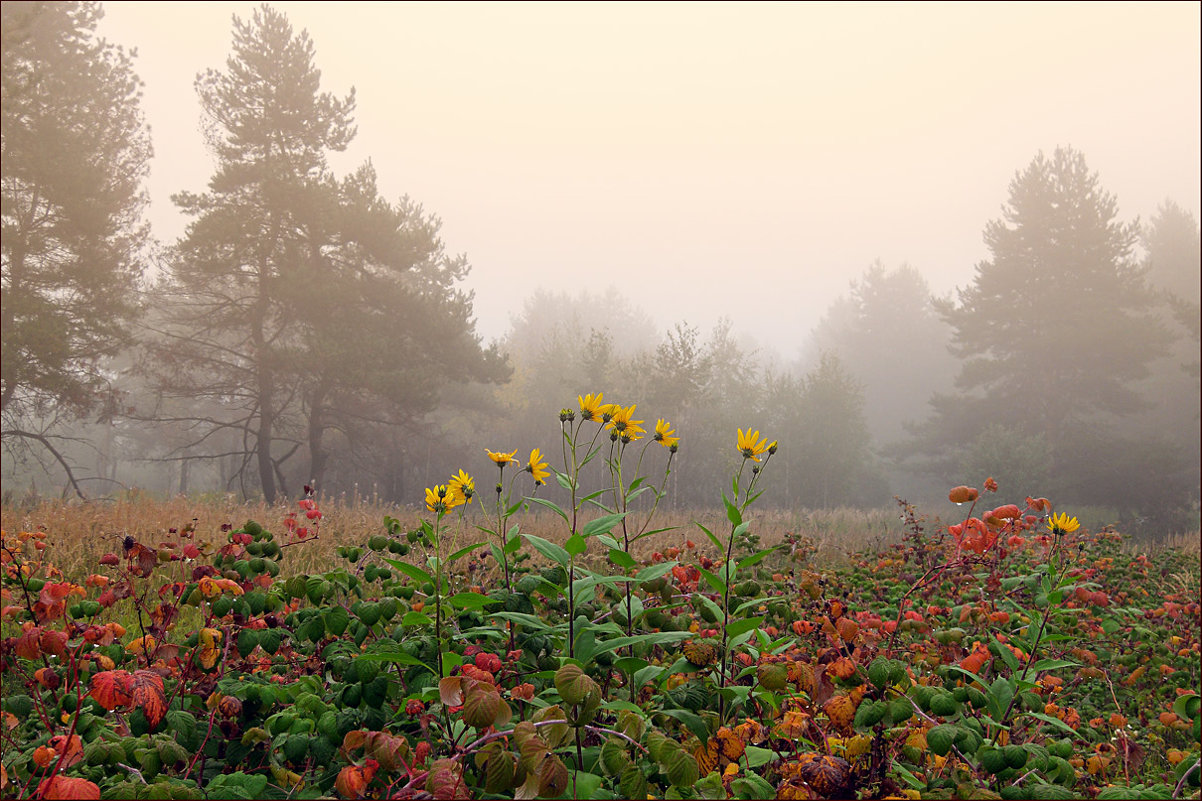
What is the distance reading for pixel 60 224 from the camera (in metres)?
13.5

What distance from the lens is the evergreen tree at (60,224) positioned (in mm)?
12625

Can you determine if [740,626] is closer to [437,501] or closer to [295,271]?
[437,501]

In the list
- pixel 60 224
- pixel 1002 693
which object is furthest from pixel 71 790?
pixel 60 224

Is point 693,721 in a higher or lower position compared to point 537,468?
lower

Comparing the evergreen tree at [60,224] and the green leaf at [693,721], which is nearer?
the green leaf at [693,721]

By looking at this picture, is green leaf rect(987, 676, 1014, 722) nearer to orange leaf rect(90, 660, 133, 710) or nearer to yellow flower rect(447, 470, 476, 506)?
yellow flower rect(447, 470, 476, 506)

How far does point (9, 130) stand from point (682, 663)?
17.5 m

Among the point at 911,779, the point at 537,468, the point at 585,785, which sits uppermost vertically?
the point at 537,468

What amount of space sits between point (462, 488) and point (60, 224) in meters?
16.5

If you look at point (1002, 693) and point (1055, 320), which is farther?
point (1055, 320)

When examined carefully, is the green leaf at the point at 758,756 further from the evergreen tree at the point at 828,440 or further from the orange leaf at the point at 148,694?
the evergreen tree at the point at 828,440

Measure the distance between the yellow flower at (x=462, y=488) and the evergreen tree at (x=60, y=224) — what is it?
14.6 meters

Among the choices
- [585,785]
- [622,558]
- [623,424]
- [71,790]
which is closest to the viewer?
[71,790]

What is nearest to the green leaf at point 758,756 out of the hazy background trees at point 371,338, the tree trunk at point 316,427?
the hazy background trees at point 371,338
